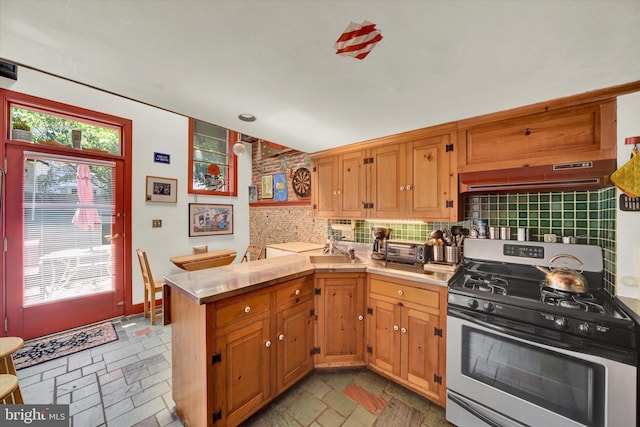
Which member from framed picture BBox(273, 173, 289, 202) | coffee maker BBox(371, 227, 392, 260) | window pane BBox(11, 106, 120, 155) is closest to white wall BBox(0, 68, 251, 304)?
window pane BBox(11, 106, 120, 155)

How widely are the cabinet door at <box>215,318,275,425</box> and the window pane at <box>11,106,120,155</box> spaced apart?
331 cm

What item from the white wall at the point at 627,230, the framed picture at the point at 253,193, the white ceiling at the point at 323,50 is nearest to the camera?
the white ceiling at the point at 323,50

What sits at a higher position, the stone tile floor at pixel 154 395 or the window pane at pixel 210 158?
the window pane at pixel 210 158

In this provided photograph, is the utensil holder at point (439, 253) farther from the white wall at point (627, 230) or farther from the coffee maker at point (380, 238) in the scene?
the white wall at point (627, 230)

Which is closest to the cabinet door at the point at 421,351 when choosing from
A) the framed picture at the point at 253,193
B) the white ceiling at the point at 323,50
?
the white ceiling at the point at 323,50

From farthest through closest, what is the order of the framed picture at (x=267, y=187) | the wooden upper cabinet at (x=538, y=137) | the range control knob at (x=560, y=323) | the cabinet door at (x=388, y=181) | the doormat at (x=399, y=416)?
the framed picture at (x=267, y=187), the cabinet door at (x=388, y=181), the doormat at (x=399, y=416), the wooden upper cabinet at (x=538, y=137), the range control knob at (x=560, y=323)

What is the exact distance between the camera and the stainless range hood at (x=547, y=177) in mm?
1445

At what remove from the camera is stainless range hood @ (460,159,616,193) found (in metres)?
1.45

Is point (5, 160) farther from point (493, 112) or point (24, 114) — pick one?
point (493, 112)

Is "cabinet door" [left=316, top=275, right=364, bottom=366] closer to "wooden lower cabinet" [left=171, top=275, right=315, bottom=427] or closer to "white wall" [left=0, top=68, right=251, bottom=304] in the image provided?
"wooden lower cabinet" [left=171, top=275, right=315, bottom=427]

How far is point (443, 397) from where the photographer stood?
5.71ft

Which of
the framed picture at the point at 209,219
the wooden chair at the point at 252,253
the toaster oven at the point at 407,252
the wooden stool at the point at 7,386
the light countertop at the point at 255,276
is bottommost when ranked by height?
the wooden stool at the point at 7,386

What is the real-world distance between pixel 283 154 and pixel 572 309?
373 centimetres

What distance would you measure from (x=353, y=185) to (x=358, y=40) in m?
1.65
